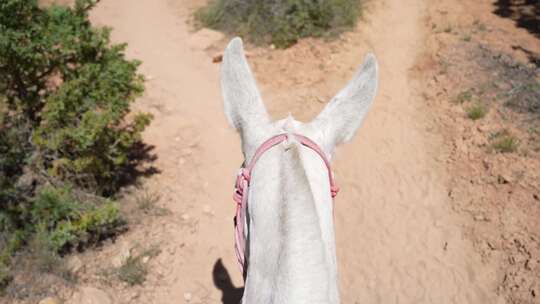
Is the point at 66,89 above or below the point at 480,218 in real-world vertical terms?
above

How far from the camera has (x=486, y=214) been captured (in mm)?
4391

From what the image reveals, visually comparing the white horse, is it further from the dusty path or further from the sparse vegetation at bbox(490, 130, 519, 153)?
the sparse vegetation at bbox(490, 130, 519, 153)

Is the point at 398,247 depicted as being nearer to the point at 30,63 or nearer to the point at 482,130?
the point at 482,130

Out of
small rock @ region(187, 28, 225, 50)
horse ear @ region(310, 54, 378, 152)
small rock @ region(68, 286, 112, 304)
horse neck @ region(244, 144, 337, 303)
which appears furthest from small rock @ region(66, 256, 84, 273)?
small rock @ region(187, 28, 225, 50)

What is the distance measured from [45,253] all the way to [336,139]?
116 inches

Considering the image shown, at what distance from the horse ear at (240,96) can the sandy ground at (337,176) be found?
1.80 meters

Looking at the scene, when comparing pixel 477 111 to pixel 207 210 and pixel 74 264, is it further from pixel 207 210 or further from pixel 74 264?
A: pixel 74 264

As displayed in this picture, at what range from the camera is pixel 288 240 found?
1120 mm

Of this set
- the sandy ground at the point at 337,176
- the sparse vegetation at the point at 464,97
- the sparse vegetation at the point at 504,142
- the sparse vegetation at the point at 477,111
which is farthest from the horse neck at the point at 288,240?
the sparse vegetation at the point at 464,97

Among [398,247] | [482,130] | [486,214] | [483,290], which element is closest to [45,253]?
[398,247]

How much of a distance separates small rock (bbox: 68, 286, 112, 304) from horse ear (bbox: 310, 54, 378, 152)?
2.73 metres

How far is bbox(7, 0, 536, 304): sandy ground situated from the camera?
3889 mm

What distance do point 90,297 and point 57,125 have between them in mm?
1565

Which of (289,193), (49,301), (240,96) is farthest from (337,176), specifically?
(289,193)
